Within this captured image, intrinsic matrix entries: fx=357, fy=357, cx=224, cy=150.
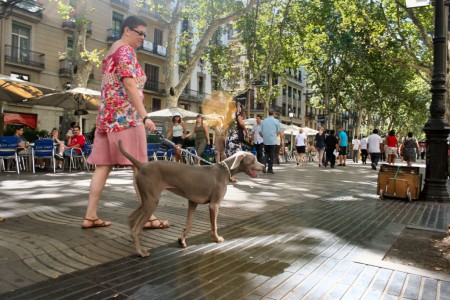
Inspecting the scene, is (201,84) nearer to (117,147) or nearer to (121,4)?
(121,4)

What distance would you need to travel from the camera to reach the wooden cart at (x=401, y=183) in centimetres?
719

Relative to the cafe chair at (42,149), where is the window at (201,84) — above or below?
above

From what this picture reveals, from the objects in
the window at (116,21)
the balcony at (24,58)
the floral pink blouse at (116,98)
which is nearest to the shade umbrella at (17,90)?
the floral pink blouse at (116,98)

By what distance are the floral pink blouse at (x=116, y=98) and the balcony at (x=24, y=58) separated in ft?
89.9

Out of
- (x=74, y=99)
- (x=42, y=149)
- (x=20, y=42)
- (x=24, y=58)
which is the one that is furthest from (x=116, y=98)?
(x=20, y=42)

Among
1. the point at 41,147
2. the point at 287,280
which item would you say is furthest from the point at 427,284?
the point at 41,147

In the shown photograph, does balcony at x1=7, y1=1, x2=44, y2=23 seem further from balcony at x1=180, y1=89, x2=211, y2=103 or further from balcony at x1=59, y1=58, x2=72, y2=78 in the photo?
balcony at x1=180, y1=89, x2=211, y2=103

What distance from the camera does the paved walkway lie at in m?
2.49

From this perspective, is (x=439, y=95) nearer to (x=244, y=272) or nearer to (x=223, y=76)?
(x=244, y=272)

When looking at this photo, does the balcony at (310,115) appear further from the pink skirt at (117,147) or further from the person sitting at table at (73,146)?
the pink skirt at (117,147)

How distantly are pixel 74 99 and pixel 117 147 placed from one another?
11.4 metres

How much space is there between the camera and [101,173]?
3920 mm

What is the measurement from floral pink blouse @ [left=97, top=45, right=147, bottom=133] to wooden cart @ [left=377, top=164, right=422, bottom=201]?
5.61 metres

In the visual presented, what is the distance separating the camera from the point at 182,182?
3.23m
